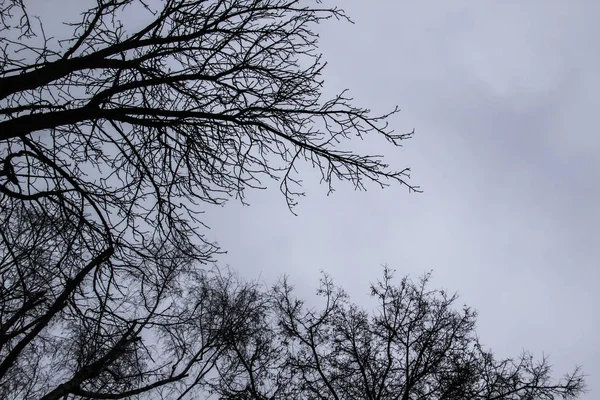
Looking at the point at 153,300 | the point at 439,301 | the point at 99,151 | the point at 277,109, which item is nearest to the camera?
the point at 277,109

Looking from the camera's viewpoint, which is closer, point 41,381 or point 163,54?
point 163,54

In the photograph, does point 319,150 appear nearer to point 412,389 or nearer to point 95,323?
point 95,323

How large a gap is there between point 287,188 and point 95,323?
8.03ft

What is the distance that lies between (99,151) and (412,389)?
29.5ft

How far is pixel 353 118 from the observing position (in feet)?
16.6

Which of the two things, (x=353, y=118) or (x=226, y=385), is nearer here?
(x=353, y=118)

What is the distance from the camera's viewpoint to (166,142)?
4.89 meters

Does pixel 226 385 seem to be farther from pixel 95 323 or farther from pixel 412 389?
pixel 95 323

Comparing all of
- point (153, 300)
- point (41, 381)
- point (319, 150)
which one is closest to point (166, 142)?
point (319, 150)

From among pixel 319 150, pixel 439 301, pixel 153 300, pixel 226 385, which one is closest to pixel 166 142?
pixel 319 150

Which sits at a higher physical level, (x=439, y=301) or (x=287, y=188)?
(x=439, y=301)

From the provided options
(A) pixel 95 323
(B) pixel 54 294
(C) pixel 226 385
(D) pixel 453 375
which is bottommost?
(A) pixel 95 323

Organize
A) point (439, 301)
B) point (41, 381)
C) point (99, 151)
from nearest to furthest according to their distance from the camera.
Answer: point (99, 151) → point (41, 381) → point (439, 301)

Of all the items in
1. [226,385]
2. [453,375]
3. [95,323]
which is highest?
[453,375]
